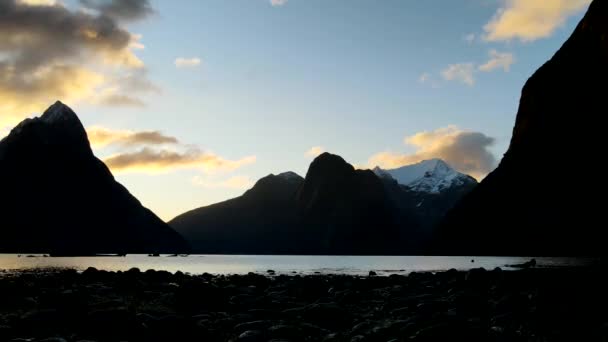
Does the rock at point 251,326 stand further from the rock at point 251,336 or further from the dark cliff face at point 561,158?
the dark cliff face at point 561,158

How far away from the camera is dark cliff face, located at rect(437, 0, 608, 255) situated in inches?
6225

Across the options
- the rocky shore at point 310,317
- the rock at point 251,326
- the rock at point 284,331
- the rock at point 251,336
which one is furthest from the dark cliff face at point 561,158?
the rock at point 251,336

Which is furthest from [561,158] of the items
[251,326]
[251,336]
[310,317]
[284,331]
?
[251,336]

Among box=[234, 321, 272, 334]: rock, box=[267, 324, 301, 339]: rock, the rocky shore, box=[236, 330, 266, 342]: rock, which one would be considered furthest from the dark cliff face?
box=[236, 330, 266, 342]: rock

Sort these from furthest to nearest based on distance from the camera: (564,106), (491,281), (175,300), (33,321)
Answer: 1. (564,106)
2. (491,281)
3. (175,300)
4. (33,321)

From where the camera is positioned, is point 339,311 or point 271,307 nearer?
point 339,311

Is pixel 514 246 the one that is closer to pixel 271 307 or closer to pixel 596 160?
pixel 596 160

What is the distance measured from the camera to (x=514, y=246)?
19138 cm

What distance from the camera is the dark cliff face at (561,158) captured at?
519 ft

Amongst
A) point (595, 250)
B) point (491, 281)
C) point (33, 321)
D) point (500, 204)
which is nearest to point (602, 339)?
point (33, 321)

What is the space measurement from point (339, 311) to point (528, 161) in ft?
544

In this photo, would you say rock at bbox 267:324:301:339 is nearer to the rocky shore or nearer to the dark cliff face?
the rocky shore

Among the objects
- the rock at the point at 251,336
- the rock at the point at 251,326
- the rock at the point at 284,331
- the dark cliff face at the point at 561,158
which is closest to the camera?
the rock at the point at 251,336

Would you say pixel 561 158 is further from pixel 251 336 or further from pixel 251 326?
pixel 251 336
